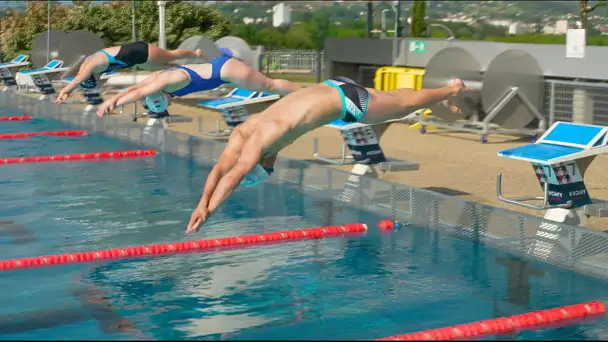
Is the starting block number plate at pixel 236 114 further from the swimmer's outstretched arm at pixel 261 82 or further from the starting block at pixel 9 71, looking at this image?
the starting block at pixel 9 71

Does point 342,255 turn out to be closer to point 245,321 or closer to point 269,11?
point 245,321

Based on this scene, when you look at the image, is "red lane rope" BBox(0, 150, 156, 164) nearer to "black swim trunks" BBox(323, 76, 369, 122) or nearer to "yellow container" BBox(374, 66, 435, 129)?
"yellow container" BBox(374, 66, 435, 129)

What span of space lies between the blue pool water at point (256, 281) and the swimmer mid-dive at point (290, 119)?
30.0 inches

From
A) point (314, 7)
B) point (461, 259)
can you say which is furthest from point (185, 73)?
point (314, 7)

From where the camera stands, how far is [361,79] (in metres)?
19.5

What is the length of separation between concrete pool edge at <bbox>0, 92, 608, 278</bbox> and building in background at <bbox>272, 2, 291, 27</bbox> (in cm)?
1458

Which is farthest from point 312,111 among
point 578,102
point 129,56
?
point 578,102

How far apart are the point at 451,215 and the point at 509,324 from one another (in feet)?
8.54

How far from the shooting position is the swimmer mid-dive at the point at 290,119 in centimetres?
609

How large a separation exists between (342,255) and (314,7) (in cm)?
2406

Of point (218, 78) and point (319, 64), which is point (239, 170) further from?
point (319, 64)

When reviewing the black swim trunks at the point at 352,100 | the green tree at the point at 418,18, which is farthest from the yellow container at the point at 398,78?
the black swim trunks at the point at 352,100

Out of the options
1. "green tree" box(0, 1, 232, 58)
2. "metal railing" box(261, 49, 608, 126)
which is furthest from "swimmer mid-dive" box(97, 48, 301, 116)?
"green tree" box(0, 1, 232, 58)

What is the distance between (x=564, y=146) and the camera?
8320 millimetres
